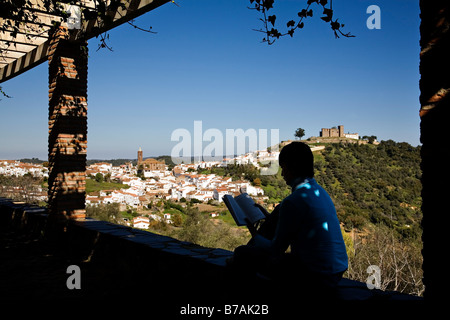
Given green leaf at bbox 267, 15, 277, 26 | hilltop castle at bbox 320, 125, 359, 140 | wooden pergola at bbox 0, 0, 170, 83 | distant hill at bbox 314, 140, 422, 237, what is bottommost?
distant hill at bbox 314, 140, 422, 237

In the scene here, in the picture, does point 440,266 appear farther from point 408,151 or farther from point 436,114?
point 408,151

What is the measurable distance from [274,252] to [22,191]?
13712 mm

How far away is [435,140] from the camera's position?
1332 millimetres

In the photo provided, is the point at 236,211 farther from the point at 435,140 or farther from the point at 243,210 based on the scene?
the point at 435,140

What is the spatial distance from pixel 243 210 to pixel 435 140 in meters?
1.09

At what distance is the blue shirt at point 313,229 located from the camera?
157cm

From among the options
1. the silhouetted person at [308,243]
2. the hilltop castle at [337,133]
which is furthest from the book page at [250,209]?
the hilltop castle at [337,133]

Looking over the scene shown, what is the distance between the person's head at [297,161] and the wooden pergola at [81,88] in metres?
0.54

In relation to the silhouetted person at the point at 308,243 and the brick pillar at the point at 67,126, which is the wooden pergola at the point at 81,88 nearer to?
the brick pillar at the point at 67,126

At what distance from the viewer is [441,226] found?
128 centimetres

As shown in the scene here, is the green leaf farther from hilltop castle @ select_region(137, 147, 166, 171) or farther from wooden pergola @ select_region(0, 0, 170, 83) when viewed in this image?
hilltop castle @ select_region(137, 147, 166, 171)

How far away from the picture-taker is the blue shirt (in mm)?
1574

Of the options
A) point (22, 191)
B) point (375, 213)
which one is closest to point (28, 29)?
point (22, 191)

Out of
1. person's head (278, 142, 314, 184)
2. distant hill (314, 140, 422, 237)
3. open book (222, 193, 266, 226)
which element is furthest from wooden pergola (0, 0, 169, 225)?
distant hill (314, 140, 422, 237)
